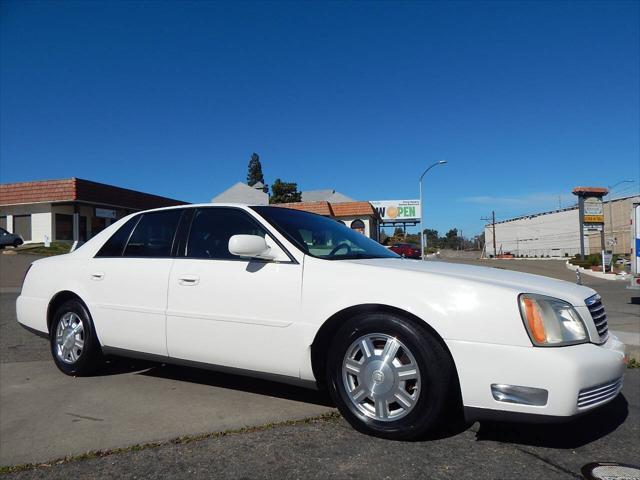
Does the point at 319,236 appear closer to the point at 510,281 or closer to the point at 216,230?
the point at 216,230

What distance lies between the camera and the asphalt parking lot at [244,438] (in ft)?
8.54

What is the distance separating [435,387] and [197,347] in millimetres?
1780

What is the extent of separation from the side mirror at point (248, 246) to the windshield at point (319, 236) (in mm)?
240

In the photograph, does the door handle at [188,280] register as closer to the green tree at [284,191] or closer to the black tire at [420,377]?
the black tire at [420,377]

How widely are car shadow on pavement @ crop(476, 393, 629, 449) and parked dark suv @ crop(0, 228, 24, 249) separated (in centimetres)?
3582

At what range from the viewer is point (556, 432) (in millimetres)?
3148

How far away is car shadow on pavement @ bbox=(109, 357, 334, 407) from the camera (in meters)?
3.87

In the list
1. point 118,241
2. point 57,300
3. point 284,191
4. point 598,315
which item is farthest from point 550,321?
point 284,191

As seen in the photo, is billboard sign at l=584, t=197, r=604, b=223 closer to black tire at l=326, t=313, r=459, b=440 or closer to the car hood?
the car hood

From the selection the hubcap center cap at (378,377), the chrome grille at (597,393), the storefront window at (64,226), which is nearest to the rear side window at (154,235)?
the hubcap center cap at (378,377)

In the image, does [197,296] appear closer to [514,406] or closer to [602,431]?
[514,406]

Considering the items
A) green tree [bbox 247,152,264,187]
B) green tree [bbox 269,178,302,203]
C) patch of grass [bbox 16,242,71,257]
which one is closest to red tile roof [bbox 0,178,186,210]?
patch of grass [bbox 16,242,71,257]

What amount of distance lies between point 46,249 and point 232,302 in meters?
32.4

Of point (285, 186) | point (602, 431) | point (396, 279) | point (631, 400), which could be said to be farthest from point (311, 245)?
point (285, 186)
